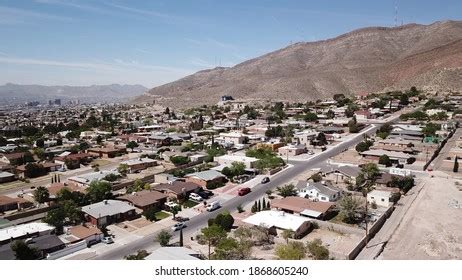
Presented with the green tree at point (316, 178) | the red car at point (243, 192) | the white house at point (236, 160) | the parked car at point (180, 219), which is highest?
the white house at point (236, 160)

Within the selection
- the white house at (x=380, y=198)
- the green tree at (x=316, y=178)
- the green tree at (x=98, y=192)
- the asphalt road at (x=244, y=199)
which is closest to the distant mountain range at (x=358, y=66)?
the asphalt road at (x=244, y=199)

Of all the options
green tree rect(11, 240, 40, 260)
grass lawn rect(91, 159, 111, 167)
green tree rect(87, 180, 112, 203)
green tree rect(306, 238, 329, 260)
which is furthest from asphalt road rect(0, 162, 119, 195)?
green tree rect(306, 238, 329, 260)

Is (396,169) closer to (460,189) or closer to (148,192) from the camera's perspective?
(460,189)

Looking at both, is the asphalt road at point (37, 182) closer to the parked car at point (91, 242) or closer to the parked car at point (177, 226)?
the parked car at point (91, 242)

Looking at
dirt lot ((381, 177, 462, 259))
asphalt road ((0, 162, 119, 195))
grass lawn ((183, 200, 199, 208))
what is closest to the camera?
dirt lot ((381, 177, 462, 259))

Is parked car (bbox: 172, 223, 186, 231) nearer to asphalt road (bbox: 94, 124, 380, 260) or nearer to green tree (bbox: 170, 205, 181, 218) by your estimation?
asphalt road (bbox: 94, 124, 380, 260)
